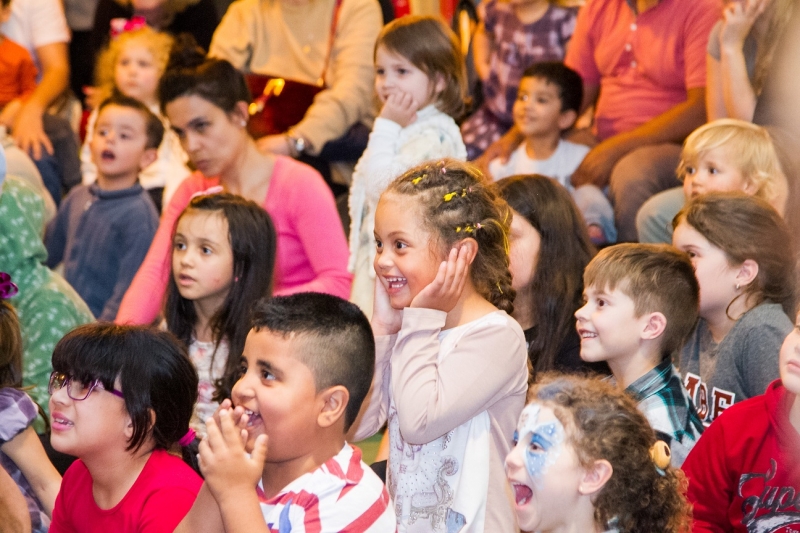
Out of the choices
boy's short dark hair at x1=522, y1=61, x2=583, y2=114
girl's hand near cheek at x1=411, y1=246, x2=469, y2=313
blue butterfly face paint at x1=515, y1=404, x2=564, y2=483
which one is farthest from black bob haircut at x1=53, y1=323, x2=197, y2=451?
boy's short dark hair at x1=522, y1=61, x2=583, y2=114

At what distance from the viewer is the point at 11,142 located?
4332 mm

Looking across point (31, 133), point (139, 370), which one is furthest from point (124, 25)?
point (139, 370)

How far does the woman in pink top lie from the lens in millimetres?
3338

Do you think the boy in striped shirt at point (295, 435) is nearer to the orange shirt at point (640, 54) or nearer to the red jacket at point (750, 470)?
the red jacket at point (750, 470)

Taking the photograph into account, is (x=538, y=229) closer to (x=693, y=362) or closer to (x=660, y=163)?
(x=693, y=362)

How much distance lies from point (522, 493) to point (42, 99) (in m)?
3.63

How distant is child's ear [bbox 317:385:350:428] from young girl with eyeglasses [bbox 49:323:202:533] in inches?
14.2

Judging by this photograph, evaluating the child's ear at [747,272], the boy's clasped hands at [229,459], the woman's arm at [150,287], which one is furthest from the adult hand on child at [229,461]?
the woman's arm at [150,287]

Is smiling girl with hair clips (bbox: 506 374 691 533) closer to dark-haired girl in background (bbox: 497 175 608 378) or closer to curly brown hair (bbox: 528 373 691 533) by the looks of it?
curly brown hair (bbox: 528 373 691 533)

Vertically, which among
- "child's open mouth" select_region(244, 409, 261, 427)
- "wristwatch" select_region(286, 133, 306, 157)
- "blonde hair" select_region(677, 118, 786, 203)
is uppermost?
"blonde hair" select_region(677, 118, 786, 203)

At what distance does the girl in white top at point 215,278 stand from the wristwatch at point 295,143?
3.88ft

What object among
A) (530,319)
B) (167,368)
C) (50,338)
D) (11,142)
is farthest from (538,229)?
(11,142)

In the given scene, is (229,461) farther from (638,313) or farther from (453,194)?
(638,313)

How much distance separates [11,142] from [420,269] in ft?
9.40
